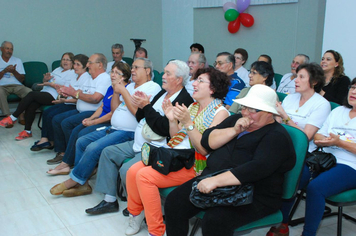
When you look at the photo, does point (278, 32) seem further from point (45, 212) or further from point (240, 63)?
point (45, 212)

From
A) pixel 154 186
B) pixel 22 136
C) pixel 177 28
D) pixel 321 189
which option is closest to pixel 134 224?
pixel 154 186

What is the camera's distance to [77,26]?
7066mm

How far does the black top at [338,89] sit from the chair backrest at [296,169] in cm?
153

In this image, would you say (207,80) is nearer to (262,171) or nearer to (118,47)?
(262,171)

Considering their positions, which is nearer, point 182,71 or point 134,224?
point 134,224

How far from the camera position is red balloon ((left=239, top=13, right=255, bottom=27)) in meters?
5.91

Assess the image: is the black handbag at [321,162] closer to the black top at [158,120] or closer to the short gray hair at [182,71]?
the black top at [158,120]

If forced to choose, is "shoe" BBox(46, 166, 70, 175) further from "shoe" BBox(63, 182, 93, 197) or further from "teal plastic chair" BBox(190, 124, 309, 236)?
"teal plastic chair" BBox(190, 124, 309, 236)

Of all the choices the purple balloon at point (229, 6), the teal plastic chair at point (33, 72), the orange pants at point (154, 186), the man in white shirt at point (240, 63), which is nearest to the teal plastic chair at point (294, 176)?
the orange pants at point (154, 186)

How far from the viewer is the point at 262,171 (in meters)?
1.80

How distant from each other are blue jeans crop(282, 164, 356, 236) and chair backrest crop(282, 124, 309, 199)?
11.2 inches

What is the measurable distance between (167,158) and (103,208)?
92 centimetres

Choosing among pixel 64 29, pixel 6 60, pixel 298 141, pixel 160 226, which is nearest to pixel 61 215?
pixel 160 226

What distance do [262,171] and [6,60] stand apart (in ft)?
18.8
